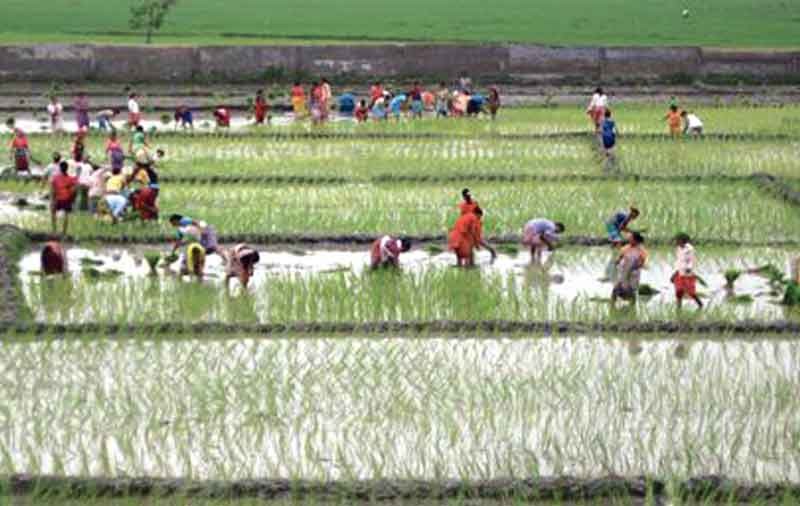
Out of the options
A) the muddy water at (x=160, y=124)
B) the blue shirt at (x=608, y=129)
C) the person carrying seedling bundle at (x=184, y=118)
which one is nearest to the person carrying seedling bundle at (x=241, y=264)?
the blue shirt at (x=608, y=129)

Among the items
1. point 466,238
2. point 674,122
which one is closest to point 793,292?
point 466,238

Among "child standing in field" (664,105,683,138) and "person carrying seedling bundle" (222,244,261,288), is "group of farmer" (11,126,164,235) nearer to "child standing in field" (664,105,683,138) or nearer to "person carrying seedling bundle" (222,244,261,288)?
"person carrying seedling bundle" (222,244,261,288)

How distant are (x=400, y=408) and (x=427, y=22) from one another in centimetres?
2888

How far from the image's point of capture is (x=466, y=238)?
44.3ft

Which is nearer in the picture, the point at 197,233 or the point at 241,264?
the point at 241,264

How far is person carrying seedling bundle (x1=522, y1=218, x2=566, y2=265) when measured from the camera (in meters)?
13.9

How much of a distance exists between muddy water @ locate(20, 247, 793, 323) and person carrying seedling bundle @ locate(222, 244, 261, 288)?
0.10 meters

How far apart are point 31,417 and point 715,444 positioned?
3753 millimetres

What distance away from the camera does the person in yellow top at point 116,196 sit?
15.3 metres

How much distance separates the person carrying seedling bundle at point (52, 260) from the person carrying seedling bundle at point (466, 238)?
3094mm

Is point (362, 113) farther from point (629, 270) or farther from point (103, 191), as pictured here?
point (629, 270)

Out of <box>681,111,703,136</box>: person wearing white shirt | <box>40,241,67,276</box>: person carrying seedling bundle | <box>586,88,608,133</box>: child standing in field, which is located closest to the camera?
<box>40,241,67,276</box>: person carrying seedling bundle

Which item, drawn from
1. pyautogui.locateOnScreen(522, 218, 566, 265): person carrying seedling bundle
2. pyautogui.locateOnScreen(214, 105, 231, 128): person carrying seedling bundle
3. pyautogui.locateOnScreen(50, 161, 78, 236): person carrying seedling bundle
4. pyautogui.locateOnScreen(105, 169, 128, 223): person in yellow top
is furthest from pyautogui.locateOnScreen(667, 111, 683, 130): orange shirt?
pyautogui.locateOnScreen(50, 161, 78, 236): person carrying seedling bundle

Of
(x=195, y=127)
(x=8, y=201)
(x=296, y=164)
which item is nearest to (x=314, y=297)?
(x=8, y=201)
